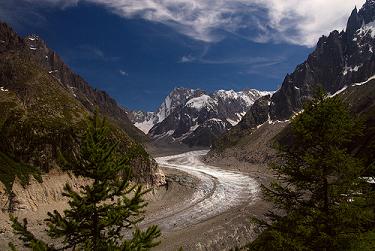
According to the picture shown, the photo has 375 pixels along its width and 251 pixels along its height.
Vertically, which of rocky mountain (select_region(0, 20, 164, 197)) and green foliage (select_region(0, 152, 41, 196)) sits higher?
rocky mountain (select_region(0, 20, 164, 197))

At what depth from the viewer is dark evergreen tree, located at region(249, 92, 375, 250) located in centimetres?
1892

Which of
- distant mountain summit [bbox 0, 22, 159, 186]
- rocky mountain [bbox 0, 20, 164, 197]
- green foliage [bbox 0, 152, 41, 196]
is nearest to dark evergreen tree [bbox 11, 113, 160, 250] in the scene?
distant mountain summit [bbox 0, 22, 159, 186]

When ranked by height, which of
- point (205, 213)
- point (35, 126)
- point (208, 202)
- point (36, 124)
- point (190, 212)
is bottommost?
point (205, 213)

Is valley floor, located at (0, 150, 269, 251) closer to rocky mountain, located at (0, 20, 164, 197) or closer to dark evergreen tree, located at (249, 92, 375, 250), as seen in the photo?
rocky mountain, located at (0, 20, 164, 197)

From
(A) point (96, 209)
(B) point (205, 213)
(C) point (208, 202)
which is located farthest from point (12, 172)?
(A) point (96, 209)

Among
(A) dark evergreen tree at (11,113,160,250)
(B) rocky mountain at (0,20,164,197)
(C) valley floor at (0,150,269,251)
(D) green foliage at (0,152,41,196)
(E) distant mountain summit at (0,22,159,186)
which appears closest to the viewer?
(A) dark evergreen tree at (11,113,160,250)

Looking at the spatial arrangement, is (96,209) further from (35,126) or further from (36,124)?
(36,124)

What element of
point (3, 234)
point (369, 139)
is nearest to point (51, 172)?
point (3, 234)

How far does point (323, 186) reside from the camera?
787 inches

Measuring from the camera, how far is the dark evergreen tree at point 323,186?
18.9m

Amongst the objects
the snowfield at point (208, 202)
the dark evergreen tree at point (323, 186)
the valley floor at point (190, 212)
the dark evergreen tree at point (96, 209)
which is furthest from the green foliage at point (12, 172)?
the dark evergreen tree at point (323, 186)

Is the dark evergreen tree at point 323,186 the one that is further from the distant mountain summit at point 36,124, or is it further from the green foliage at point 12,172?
the green foliage at point 12,172

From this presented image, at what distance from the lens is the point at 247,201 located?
8700cm

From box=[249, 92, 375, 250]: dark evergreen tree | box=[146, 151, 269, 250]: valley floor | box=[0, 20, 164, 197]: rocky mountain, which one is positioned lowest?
box=[146, 151, 269, 250]: valley floor
